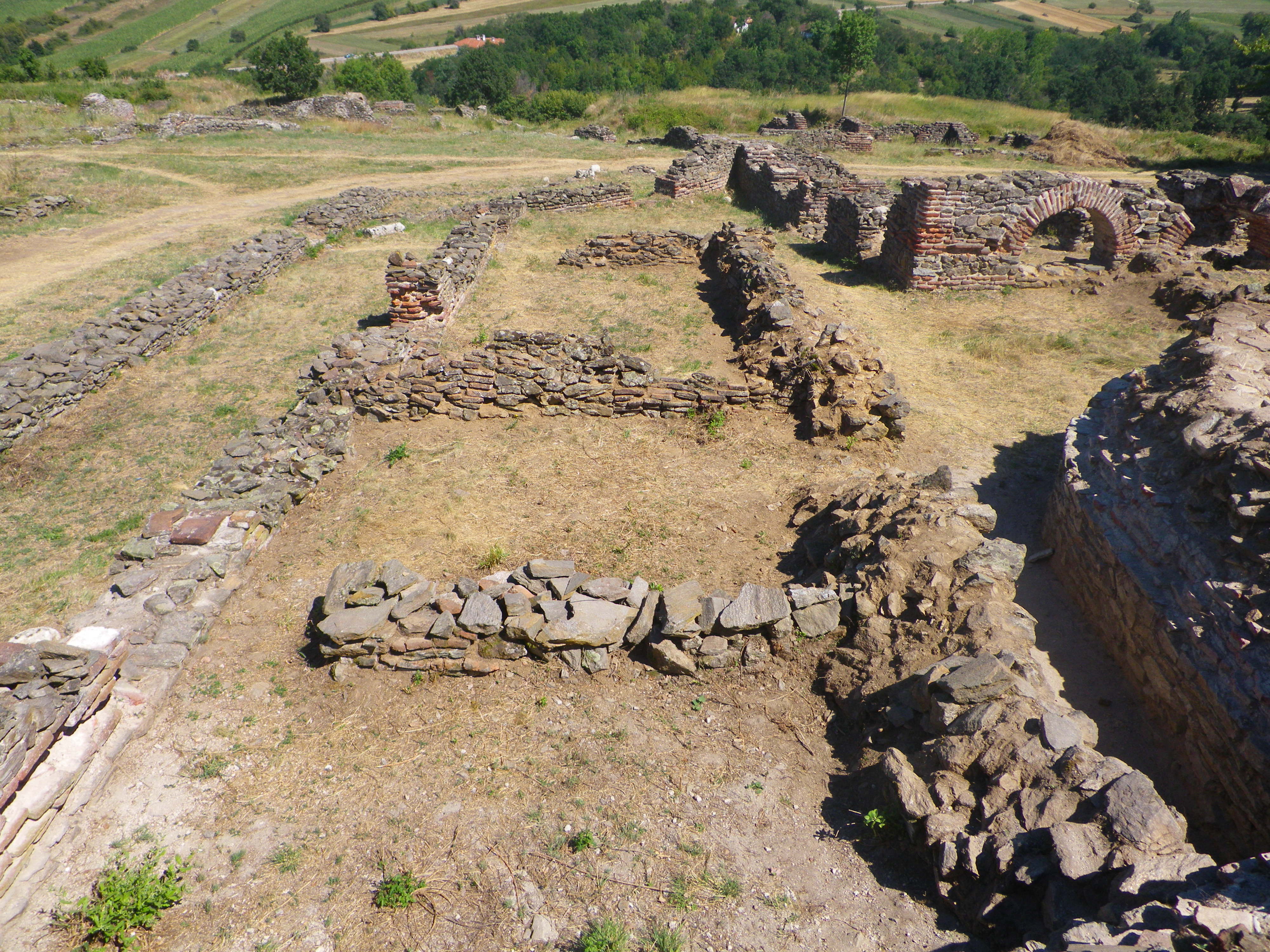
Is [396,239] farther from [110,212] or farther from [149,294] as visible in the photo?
[110,212]

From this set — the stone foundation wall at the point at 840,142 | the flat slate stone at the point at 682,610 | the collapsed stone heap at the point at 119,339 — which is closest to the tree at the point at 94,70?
the collapsed stone heap at the point at 119,339

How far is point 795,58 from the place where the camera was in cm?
7938

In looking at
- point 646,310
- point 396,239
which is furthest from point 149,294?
point 646,310

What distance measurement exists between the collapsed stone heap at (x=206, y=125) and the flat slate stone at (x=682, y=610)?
1513 inches

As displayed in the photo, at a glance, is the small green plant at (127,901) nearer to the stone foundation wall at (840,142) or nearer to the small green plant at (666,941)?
the small green plant at (666,941)

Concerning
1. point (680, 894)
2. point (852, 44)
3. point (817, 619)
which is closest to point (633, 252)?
point (817, 619)

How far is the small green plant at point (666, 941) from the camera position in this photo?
4.05 metres

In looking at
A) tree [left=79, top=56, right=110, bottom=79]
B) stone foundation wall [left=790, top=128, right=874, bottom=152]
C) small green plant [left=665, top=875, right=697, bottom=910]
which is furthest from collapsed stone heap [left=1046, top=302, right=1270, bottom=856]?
tree [left=79, top=56, right=110, bottom=79]

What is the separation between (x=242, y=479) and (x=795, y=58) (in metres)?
87.6

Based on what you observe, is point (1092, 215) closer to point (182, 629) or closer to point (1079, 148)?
point (182, 629)

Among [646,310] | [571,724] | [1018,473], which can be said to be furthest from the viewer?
[646,310]

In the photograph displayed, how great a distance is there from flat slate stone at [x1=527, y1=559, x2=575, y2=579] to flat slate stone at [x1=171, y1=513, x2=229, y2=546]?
11.7ft

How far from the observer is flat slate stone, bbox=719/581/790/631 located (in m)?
6.24

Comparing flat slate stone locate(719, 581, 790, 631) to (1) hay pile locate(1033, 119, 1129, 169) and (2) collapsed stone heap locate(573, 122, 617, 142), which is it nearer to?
(1) hay pile locate(1033, 119, 1129, 169)
